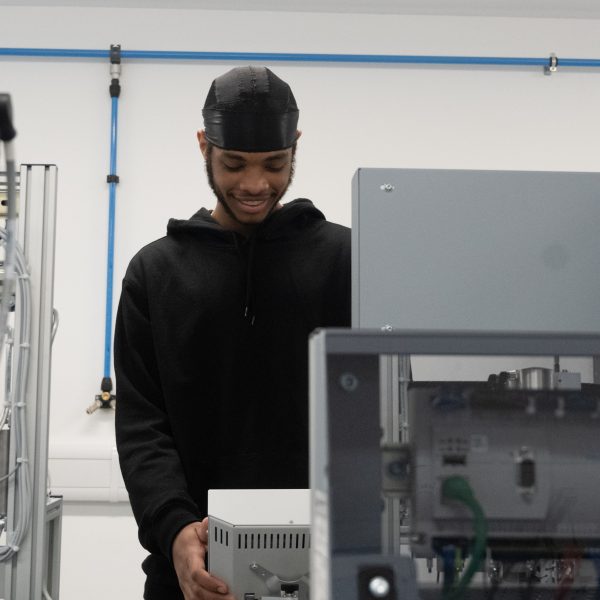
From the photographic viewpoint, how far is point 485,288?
3.25 feet

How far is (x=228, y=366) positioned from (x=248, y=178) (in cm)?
30

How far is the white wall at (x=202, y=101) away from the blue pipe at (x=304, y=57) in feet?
0.10

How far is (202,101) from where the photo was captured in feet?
9.71

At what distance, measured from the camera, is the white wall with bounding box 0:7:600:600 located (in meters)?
2.89

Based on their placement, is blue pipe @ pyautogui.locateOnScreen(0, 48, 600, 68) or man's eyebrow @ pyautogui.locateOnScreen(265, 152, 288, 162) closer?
man's eyebrow @ pyautogui.locateOnScreen(265, 152, 288, 162)

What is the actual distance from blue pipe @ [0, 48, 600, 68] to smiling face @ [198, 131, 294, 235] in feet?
5.28

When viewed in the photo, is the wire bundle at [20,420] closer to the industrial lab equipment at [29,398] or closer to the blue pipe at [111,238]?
the industrial lab equipment at [29,398]

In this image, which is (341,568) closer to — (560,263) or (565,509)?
(565,509)

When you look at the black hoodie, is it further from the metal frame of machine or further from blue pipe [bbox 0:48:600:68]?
blue pipe [bbox 0:48:600:68]

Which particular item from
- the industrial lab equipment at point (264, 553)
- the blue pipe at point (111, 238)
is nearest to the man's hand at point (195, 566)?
the industrial lab equipment at point (264, 553)

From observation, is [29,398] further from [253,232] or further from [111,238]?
[111,238]

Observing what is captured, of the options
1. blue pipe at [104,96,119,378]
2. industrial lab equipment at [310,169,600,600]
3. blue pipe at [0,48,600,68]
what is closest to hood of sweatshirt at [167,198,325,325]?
industrial lab equipment at [310,169,600,600]

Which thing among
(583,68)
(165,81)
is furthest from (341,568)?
(583,68)

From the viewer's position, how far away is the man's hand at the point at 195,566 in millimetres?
967
